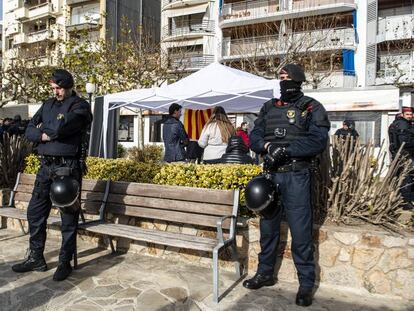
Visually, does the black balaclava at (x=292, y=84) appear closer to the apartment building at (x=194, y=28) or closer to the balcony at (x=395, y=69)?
the balcony at (x=395, y=69)

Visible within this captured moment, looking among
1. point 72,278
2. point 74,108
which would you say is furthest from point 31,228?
point 74,108

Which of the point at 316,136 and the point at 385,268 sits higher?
the point at 316,136

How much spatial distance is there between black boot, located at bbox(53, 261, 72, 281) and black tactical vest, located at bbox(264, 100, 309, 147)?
2.40 m

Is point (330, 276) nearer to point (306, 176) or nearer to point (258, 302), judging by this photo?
point (258, 302)

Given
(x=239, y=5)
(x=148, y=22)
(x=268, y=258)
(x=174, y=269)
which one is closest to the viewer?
(x=268, y=258)

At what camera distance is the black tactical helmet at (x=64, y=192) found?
3.60 meters

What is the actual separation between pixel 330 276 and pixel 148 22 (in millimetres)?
37379

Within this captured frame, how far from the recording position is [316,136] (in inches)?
126

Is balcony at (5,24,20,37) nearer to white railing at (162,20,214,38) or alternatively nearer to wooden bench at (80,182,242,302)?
white railing at (162,20,214,38)

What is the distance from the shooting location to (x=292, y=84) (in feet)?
10.9

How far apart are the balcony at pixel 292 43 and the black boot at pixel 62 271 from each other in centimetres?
1771

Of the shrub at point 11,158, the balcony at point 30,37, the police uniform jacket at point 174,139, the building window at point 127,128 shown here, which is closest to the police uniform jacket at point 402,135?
the police uniform jacket at point 174,139

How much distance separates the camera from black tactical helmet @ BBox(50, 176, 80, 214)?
3.60 meters

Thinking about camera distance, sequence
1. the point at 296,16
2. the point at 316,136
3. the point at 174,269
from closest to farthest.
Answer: the point at 316,136
the point at 174,269
the point at 296,16
